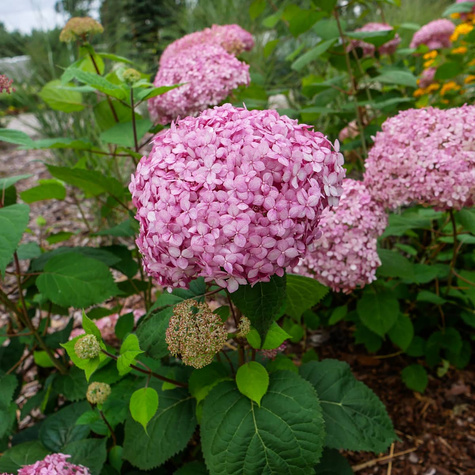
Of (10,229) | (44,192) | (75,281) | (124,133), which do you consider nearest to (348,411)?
(75,281)

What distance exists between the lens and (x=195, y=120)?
→ 0.92 m

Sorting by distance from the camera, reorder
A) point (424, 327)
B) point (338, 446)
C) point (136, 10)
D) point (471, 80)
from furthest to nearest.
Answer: point (136, 10), point (471, 80), point (424, 327), point (338, 446)

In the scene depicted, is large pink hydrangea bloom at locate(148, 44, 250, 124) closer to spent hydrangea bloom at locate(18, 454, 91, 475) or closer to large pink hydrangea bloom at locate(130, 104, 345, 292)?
large pink hydrangea bloom at locate(130, 104, 345, 292)

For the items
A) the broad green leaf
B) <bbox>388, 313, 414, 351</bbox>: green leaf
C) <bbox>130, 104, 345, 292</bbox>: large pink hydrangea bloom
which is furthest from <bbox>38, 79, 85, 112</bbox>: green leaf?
<bbox>388, 313, 414, 351</bbox>: green leaf

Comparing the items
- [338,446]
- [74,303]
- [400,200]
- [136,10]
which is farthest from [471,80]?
[136,10]

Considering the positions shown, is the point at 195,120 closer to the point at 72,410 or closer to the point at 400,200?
the point at 400,200

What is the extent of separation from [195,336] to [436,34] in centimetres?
316

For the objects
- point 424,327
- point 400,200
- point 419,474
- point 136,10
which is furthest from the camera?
point 136,10

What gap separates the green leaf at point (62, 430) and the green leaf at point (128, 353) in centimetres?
54

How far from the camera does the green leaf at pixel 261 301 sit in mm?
851

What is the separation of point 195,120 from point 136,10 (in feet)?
29.5

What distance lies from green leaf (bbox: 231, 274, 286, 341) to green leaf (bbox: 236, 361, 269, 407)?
179mm

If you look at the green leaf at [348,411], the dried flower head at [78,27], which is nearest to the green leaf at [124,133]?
the dried flower head at [78,27]

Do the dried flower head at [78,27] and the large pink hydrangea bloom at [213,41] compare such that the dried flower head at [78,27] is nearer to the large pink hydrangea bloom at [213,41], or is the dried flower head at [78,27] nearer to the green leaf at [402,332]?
the large pink hydrangea bloom at [213,41]
